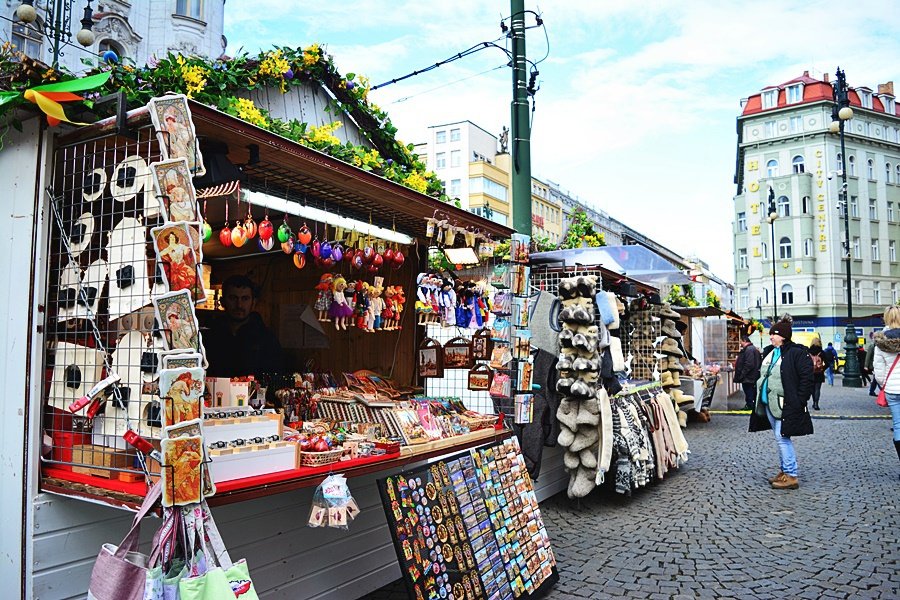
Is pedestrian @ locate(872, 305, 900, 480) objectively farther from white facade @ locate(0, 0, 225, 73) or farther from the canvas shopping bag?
white facade @ locate(0, 0, 225, 73)

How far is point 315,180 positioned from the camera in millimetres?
3875

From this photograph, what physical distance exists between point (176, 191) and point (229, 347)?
3.22 m

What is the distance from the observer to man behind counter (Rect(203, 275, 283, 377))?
5219 millimetres

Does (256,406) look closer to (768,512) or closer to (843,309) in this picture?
(768,512)

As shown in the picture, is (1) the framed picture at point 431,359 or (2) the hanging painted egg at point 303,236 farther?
(1) the framed picture at point 431,359

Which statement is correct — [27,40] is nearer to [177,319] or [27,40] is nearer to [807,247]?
[177,319]

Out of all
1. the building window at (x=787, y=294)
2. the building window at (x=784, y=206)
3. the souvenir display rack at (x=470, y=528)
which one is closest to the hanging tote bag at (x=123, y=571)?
the souvenir display rack at (x=470, y=528)

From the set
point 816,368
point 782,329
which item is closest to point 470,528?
point 782,329

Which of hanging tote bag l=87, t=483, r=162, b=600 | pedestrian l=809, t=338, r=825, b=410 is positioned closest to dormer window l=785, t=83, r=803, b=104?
pedestrian l=809, t=338, r=825, b=410

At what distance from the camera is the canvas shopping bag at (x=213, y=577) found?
214 cm

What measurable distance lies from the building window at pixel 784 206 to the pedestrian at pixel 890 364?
3986 centimetres

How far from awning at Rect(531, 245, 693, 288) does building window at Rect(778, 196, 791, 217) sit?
130ft

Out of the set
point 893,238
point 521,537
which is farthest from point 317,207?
point 893,238

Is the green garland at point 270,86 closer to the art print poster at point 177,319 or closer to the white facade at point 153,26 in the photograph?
the art print poster at point 177,319
